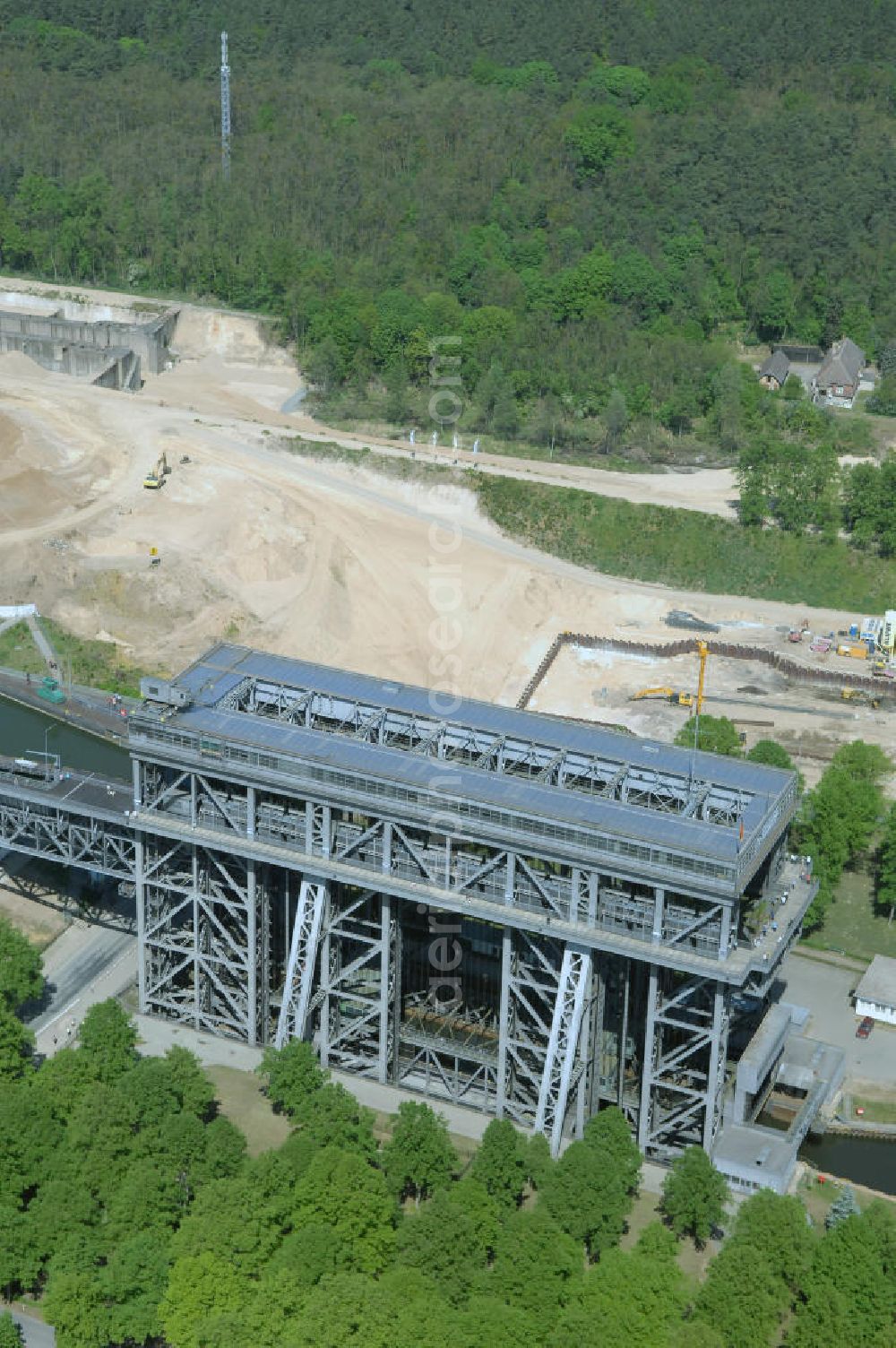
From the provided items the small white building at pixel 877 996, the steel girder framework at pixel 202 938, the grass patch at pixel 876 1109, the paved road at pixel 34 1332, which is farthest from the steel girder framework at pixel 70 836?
the small white building at pixel 877 996

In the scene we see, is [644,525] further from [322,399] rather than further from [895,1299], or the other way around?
[895,1299]

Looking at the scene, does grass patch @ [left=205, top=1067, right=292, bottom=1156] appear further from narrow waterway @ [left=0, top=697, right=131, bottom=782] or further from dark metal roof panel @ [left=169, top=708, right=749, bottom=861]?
narrow waterway @ [left=0, top=697, right=131, bottom=782]

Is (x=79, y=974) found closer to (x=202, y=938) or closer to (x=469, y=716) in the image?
(x=202, y=938)

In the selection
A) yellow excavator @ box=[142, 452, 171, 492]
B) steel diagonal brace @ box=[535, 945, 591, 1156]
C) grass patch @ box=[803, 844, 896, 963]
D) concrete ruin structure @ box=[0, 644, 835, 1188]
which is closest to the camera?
concrete ruin structure @ box=[0, 644, 835, 1188]

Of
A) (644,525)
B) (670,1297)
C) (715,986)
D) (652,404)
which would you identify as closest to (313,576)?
(644,525)

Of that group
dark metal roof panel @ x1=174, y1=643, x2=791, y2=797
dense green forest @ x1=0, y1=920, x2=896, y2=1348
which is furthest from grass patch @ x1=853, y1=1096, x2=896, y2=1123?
dark metal roof panel @ x1=174, y1=643, x2=791, y2=797

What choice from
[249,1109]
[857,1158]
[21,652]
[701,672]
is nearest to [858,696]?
[701,672]

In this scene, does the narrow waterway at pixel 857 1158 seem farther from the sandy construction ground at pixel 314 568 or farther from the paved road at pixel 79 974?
the sandy construction ground at pixel 314 568
